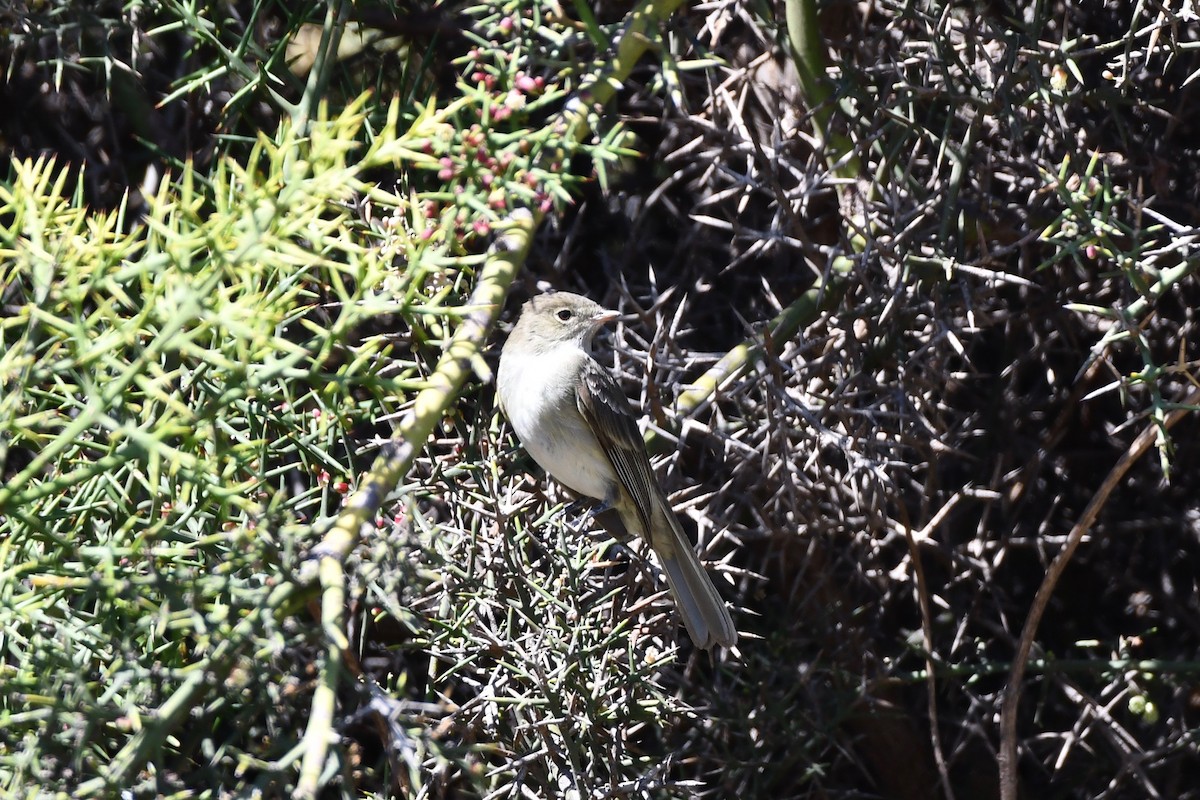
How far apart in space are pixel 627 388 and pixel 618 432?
0.17 m

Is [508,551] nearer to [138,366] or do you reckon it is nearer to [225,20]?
[138,366]

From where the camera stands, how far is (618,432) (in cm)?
350

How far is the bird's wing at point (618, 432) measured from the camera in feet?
10.4

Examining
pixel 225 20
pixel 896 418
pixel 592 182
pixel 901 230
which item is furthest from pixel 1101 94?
pixel 225 20

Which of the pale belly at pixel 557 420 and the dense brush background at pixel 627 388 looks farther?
the pale belly at pixel 557 420

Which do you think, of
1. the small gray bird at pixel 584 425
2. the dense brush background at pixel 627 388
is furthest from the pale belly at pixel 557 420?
the dense brush background at pixel 627 388

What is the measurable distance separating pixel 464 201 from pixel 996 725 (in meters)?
2.46

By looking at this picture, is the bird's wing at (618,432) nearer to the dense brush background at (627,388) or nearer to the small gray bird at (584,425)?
the small gray bird at (584,425)

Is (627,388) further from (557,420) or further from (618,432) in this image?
(557,420)

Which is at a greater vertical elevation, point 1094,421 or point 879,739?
point 1094,421

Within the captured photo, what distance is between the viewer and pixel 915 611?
3.61 metres

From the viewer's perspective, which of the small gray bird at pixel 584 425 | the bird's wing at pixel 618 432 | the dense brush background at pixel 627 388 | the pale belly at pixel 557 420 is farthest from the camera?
the pale belly at pixel 557 420

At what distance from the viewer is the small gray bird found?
9.84 feet

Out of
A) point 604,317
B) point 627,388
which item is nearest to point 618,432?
point 627,388
